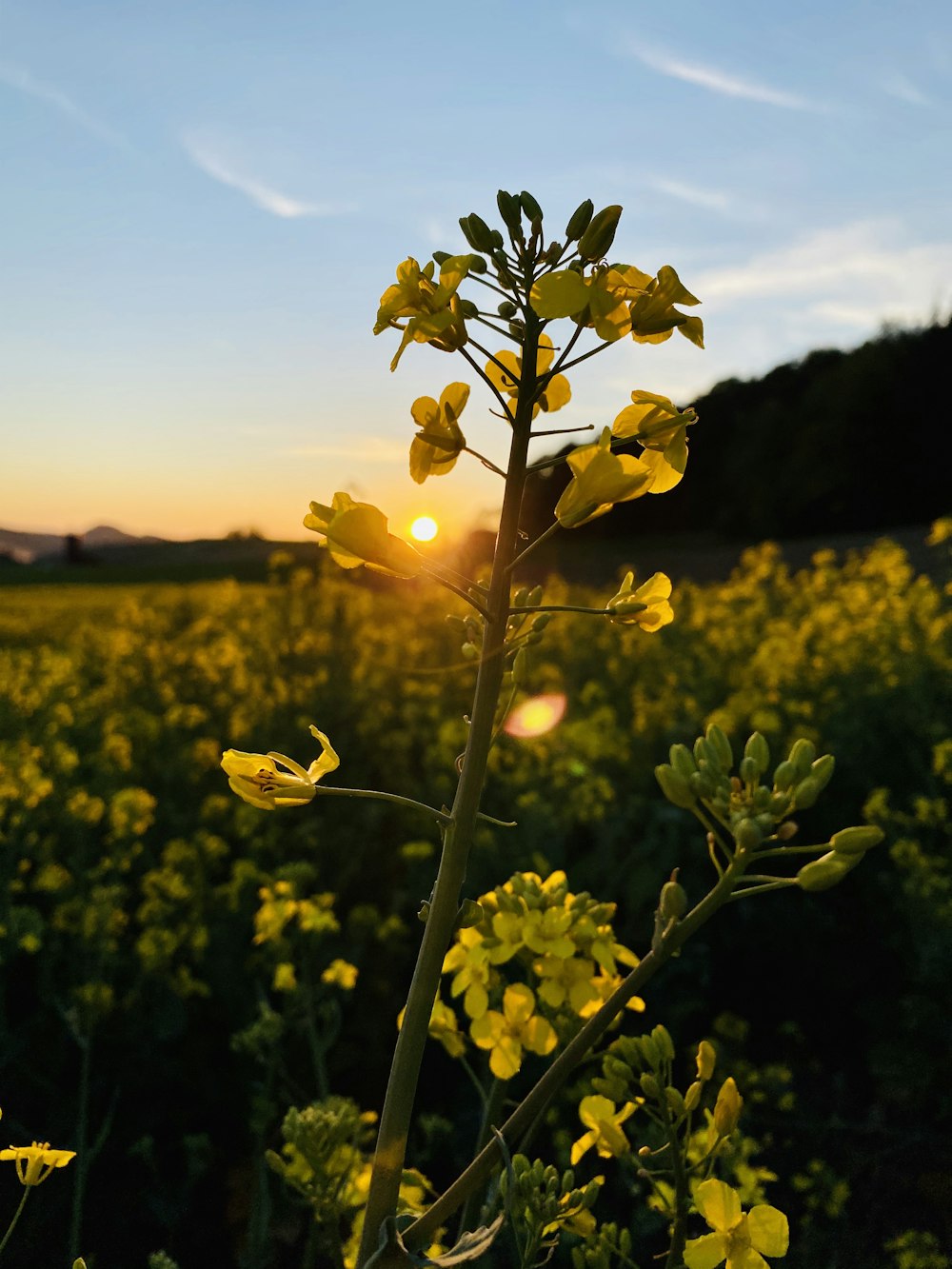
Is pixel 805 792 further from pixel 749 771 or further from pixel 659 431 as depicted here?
pixel 659 431

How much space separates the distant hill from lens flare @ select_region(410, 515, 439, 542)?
21.5 metres

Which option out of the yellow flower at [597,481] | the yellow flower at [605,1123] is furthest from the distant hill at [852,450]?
the yellow flower at [597,481]

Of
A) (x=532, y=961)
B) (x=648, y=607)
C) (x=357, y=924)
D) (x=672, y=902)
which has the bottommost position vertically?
(x=357, y=924)

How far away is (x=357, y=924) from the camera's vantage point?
406 cm

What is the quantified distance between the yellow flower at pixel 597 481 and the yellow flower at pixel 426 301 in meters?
0.19

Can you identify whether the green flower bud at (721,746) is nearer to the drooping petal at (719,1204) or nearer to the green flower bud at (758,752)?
the green flower bud at (758,752)

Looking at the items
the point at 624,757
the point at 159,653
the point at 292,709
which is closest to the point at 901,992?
the point at 624,757

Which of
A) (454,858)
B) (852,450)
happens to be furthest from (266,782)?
(852,450)

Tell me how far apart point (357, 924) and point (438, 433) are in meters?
3.29

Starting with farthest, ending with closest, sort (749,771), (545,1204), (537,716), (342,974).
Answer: (537,716) < (342,974) < (545,1204) < (749,771)

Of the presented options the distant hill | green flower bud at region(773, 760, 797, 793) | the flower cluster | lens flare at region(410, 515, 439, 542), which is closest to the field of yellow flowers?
the flower cluster

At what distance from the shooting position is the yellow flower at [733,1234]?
1.09 metres

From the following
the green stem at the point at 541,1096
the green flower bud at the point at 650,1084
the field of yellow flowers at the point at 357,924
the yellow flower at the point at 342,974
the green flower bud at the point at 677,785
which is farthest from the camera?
the field of yellow flowers at the point at 357,924


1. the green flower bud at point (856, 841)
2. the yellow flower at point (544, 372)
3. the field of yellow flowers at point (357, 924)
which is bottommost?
the field of yellow flowers at point (357, 924)
